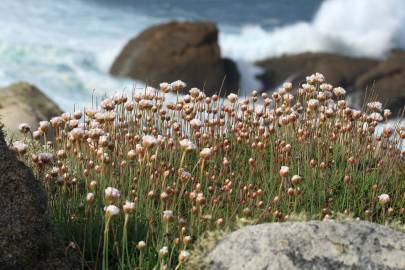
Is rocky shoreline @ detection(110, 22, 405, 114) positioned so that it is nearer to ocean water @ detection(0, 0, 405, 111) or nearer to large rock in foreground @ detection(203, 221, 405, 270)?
ocean water @ detection(0, 0, 405, 111)

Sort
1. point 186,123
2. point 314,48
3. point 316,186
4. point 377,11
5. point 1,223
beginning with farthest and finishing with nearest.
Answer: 1. point 377,11
2. point 314,48
3. point 186,123
4. point 316,186
5. point 1,223

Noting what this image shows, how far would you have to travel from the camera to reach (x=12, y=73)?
23.2 metres

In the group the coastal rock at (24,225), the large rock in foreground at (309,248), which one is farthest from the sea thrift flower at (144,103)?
the large rock in foreground at (309,248)

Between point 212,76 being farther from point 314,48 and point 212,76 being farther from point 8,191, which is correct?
point 8,191

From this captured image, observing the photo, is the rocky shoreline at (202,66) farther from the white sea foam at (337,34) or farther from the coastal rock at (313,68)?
the white sea foam at (337,34)

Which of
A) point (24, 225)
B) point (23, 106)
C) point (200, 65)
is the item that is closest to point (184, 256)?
point (24, 225)

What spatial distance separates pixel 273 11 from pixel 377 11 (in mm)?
8174

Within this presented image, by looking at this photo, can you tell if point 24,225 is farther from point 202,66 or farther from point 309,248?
point 202,66

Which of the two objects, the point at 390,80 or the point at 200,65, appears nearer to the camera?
the point at 390,80

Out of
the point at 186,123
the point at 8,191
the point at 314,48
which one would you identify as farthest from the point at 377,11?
the point at 8,191

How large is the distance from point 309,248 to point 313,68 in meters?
20.4

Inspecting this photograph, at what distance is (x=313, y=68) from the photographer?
23.5 m

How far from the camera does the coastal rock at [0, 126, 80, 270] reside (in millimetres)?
3916

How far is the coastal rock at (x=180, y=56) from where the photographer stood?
70.4ft
